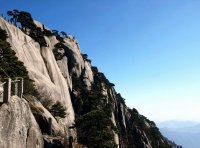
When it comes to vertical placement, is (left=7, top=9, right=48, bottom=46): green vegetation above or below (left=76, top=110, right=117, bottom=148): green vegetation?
above

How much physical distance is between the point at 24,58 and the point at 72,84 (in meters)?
31.9

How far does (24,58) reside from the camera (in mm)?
59906

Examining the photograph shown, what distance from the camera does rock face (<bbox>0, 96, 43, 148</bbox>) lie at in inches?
683

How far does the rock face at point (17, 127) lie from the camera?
1736 cm

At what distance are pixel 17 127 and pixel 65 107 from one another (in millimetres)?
45790

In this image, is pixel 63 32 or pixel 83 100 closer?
pixel 83 100

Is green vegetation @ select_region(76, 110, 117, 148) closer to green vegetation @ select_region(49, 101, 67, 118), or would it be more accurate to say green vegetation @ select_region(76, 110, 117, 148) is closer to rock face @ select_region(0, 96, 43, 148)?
rock face @ select_region(0, 96, 43, 148)

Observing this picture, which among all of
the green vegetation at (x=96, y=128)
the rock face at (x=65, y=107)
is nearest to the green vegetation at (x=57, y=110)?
the rock face at (x=65, y=107)

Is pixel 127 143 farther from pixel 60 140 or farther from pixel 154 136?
pixel 60 140

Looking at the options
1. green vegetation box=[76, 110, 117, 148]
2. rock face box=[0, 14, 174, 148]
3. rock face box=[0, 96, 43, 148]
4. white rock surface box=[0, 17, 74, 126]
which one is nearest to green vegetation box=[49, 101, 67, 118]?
rock face box=[0, 14, 174, 148]

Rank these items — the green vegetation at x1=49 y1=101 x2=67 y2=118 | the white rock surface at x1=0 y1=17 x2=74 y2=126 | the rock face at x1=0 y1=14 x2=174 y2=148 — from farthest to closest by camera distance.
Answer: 1. the white rock surface at x1=0 y1=17 x2=74 y2=126
2. the green vegetation at x1=49 y1=101 x2=67 y2=118
3. the rock face at x1=0 y1=14 x2=174 y2=148

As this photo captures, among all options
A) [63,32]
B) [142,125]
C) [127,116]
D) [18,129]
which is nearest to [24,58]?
[18,129]

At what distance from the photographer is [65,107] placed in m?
64.8

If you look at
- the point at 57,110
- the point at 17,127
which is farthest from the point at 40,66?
the point at 17,127
